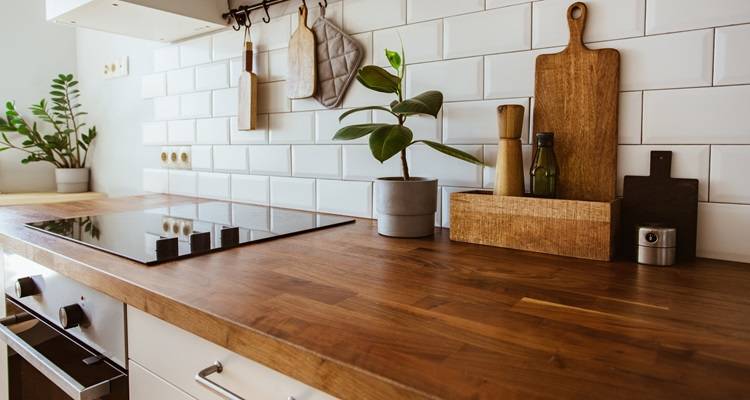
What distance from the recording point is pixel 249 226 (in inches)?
47.4

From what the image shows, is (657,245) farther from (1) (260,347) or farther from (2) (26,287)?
(2) (26,287)

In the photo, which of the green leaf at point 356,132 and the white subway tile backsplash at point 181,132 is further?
the white subway tile backsplash at point 181,132

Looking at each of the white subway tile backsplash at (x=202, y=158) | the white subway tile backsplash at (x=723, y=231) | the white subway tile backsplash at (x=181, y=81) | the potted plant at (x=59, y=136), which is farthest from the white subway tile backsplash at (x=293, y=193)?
the potted plant at (x=59, y=136)

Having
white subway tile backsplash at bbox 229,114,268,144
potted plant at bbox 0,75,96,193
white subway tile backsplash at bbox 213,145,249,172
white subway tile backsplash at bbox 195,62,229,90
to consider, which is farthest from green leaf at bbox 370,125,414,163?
potted plant at bbox 0,75,96,193

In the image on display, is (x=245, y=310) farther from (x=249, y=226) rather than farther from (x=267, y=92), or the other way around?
(x=267, y=92)

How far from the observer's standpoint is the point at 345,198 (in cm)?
137

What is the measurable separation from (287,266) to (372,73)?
0.46 meters

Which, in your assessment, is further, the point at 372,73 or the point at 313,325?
the point at 372,73

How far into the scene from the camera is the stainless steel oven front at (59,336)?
808mm

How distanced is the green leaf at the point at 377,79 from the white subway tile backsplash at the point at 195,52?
90cm

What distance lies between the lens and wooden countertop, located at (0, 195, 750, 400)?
0.44 metres

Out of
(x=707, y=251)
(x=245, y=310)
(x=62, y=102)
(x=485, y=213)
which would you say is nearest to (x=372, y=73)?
(x=485, y=213)

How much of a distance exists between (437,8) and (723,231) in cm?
74

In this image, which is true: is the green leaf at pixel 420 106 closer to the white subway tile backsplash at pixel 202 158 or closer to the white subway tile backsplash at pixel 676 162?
the white subway tile backsplash at pixel 676 162
